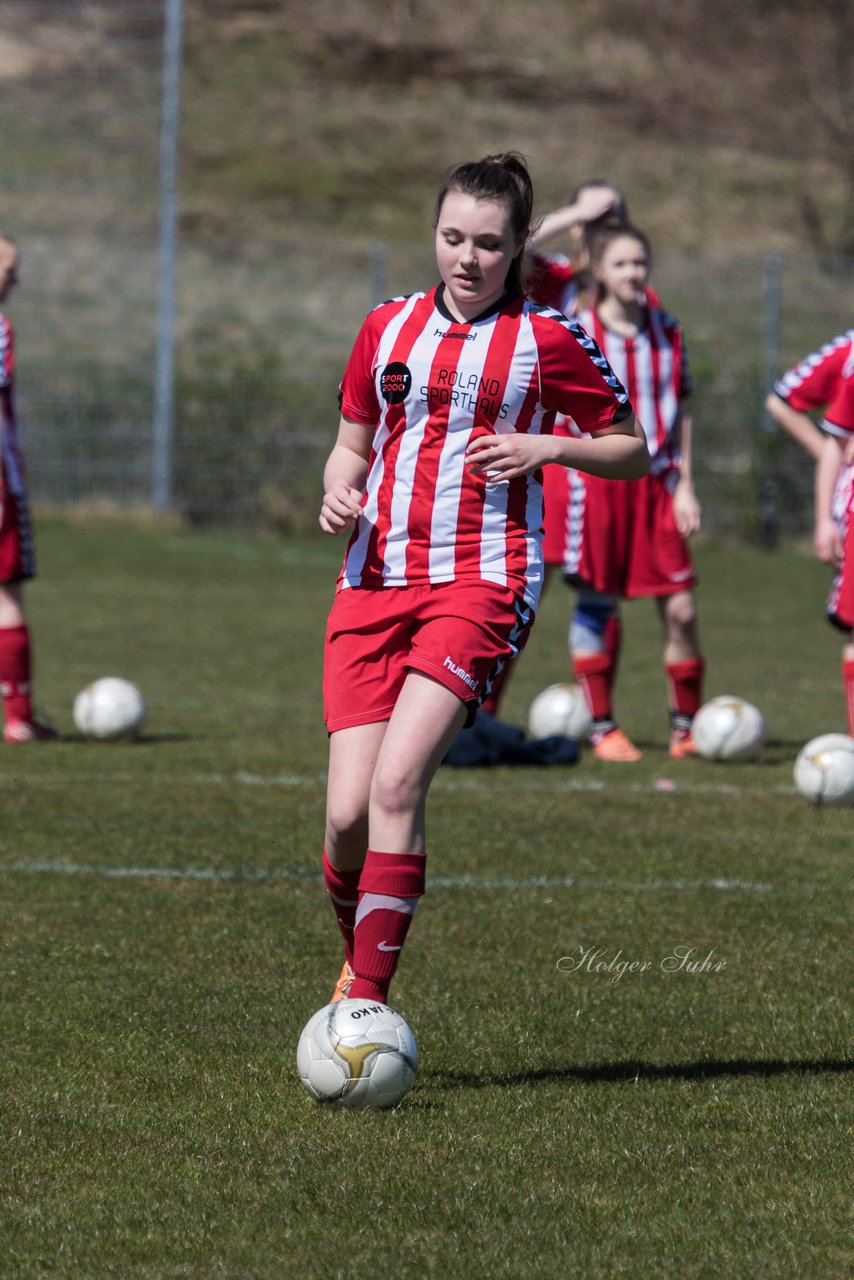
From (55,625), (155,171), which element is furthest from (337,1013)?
(155,171)

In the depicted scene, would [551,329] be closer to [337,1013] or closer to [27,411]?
[337,1013]

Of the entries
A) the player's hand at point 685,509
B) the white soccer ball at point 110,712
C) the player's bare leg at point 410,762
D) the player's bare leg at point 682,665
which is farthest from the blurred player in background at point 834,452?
the player's bare leg at point 410,762

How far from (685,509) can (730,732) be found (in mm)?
956

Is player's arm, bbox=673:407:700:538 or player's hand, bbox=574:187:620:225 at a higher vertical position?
player's hand, bbox=574:187:620:225

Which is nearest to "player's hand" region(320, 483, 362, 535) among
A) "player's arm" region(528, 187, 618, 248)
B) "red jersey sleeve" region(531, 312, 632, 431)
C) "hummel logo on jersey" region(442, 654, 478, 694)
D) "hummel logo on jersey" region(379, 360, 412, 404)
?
"hummel logo on jersey" region(379, 360, 412, 404)

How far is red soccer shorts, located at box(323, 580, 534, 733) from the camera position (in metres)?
4.23

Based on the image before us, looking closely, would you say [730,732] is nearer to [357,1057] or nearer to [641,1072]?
[641,1072]

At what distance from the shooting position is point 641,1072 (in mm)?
4297

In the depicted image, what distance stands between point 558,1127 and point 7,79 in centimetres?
2685

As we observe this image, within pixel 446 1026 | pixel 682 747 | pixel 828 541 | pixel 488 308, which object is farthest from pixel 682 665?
pixel 488 308

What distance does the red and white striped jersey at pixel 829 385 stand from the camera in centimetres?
761

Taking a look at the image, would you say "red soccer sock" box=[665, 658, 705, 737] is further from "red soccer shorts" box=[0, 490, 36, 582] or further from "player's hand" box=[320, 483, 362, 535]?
"player's hand" box=[320, 483, 362, 535]

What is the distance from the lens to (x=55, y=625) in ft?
43.3

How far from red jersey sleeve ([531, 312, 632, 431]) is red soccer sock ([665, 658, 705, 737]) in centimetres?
450
